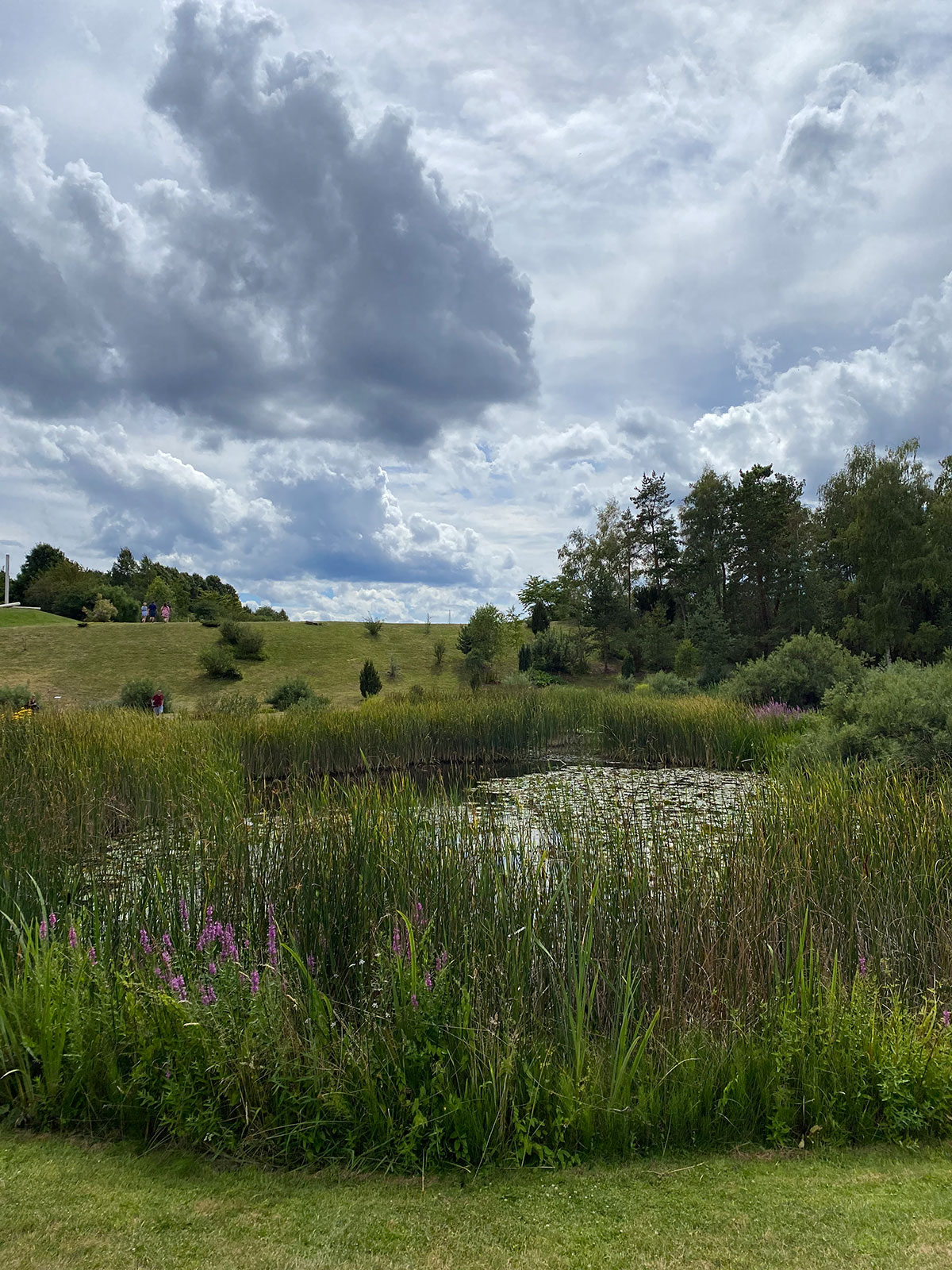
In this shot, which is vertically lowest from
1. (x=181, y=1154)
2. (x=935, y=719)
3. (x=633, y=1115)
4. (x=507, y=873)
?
(x=181, y=1154)

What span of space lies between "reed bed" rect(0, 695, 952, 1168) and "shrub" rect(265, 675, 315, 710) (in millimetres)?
16357

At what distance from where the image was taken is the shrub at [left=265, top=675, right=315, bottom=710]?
20.9 m

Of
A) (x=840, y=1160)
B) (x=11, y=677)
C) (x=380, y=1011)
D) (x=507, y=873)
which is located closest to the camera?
(x=840, y=1160)

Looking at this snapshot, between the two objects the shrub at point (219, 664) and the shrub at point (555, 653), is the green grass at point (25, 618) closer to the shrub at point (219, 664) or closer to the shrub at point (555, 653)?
the shrub at point (219, 664)

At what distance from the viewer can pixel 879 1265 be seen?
1.84m

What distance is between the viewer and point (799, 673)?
1583 cm

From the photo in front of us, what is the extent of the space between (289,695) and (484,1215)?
19.7m

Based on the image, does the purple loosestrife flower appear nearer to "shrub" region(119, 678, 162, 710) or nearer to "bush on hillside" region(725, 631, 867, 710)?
"bush on hillside" region(725, 631, 867, 710)

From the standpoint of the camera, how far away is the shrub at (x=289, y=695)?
2086 centimetres

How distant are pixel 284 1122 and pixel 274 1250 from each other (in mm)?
577

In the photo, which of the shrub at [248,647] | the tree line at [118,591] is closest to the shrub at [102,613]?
the tree line at [118,591]

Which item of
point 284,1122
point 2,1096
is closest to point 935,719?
point 284,1122

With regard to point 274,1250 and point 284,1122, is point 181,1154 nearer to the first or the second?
point 284,1122

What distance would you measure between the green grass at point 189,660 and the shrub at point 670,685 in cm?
763
